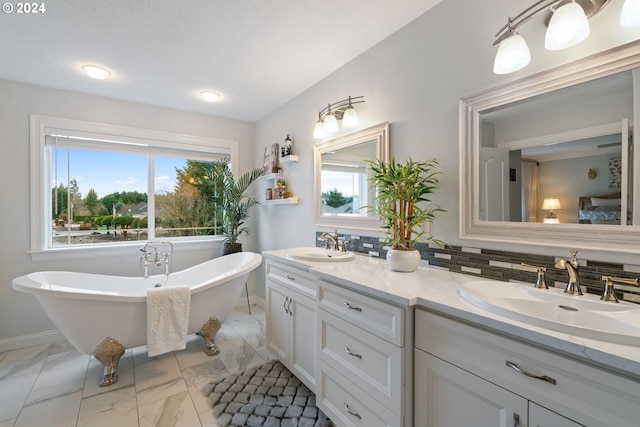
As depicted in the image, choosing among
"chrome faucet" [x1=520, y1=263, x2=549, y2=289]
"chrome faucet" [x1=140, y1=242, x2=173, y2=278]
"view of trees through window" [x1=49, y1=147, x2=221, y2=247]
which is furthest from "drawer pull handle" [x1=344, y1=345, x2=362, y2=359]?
"view of trees through window" [x1=49, y1=147, x2=221, y2=247]

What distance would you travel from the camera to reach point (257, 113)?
351 cm

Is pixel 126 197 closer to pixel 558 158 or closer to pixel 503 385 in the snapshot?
pixel 503 385

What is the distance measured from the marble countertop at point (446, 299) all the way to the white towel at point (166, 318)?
894mm

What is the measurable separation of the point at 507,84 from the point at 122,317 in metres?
2.84

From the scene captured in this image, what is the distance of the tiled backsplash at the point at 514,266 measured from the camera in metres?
1.04

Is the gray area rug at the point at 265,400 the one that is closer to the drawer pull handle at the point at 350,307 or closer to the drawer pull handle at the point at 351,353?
the drawer pull handle at the point at 351,353

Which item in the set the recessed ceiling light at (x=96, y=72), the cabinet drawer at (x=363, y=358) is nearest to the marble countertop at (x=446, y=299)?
the cabinet drawer at (x=363, y=358)

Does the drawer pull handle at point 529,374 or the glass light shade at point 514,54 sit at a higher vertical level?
the glass light shade at point 514,54

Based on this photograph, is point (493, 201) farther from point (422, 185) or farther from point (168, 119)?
point (168, 119)

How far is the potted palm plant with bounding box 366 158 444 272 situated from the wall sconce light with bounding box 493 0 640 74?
0.60 m

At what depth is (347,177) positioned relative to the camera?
234 cm

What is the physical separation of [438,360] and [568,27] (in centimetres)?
136

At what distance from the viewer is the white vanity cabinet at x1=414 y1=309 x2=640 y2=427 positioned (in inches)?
27.8

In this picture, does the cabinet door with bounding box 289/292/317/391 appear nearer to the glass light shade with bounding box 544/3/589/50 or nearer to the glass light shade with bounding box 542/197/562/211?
the glass light shade with bounding box 542/197/562/211
